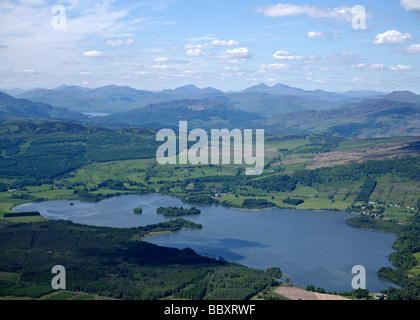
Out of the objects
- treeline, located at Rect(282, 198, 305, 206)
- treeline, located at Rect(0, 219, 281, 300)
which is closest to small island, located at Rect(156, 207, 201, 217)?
treeline, located at Rect(0, 219, 281, 300)

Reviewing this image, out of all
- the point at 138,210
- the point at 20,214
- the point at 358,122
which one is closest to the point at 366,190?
the point at 138,210

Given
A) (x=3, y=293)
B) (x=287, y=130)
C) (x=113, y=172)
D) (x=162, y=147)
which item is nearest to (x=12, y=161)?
(x=113, y=172)

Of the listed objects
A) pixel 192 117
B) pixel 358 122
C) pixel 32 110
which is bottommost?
pixel 358 122

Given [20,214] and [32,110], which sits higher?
[32,110]

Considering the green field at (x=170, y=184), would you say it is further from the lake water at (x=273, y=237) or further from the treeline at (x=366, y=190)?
the lake water at (x=273, y=237)

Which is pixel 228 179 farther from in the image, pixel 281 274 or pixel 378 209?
pixel 281 274

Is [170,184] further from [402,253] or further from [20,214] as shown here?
[402,253]

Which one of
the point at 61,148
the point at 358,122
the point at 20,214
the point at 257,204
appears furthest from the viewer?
the point at 358,122
